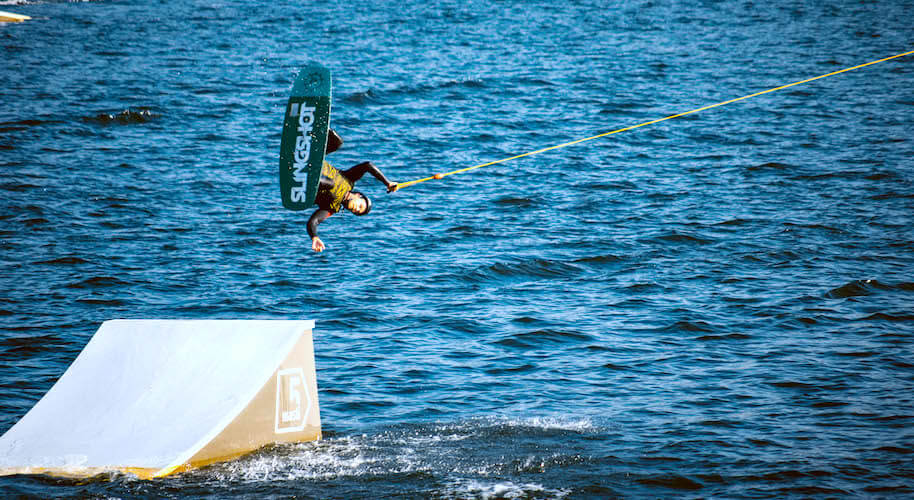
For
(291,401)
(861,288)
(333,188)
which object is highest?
(333,188)

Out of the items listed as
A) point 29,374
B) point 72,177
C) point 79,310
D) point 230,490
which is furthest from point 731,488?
point 72,177

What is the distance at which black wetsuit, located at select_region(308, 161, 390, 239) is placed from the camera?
491 inches

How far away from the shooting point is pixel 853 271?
19.3m

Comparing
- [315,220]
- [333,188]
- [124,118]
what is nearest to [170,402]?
[315,220]

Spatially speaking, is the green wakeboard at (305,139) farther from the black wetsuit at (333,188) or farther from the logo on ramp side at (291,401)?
the logo on ramp side at (291,401)

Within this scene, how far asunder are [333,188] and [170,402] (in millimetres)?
3445

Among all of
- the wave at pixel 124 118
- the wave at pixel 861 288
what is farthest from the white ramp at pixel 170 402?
the wave at pixel 124 118

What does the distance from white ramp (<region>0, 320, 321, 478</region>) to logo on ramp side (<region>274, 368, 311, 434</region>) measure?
0.05ft

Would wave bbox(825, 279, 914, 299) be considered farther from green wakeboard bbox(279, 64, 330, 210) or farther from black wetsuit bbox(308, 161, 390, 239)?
green wakeboard bbox(279, 64, 330, 210)

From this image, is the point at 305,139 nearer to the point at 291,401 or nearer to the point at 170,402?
the point at 291,401

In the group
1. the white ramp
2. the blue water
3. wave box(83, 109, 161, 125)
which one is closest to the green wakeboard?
the white ramp

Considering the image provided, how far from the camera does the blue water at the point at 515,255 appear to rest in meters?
12.6

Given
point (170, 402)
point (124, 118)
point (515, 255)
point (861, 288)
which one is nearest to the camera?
point (170, 402)

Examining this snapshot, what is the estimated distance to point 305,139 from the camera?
1248 cm
